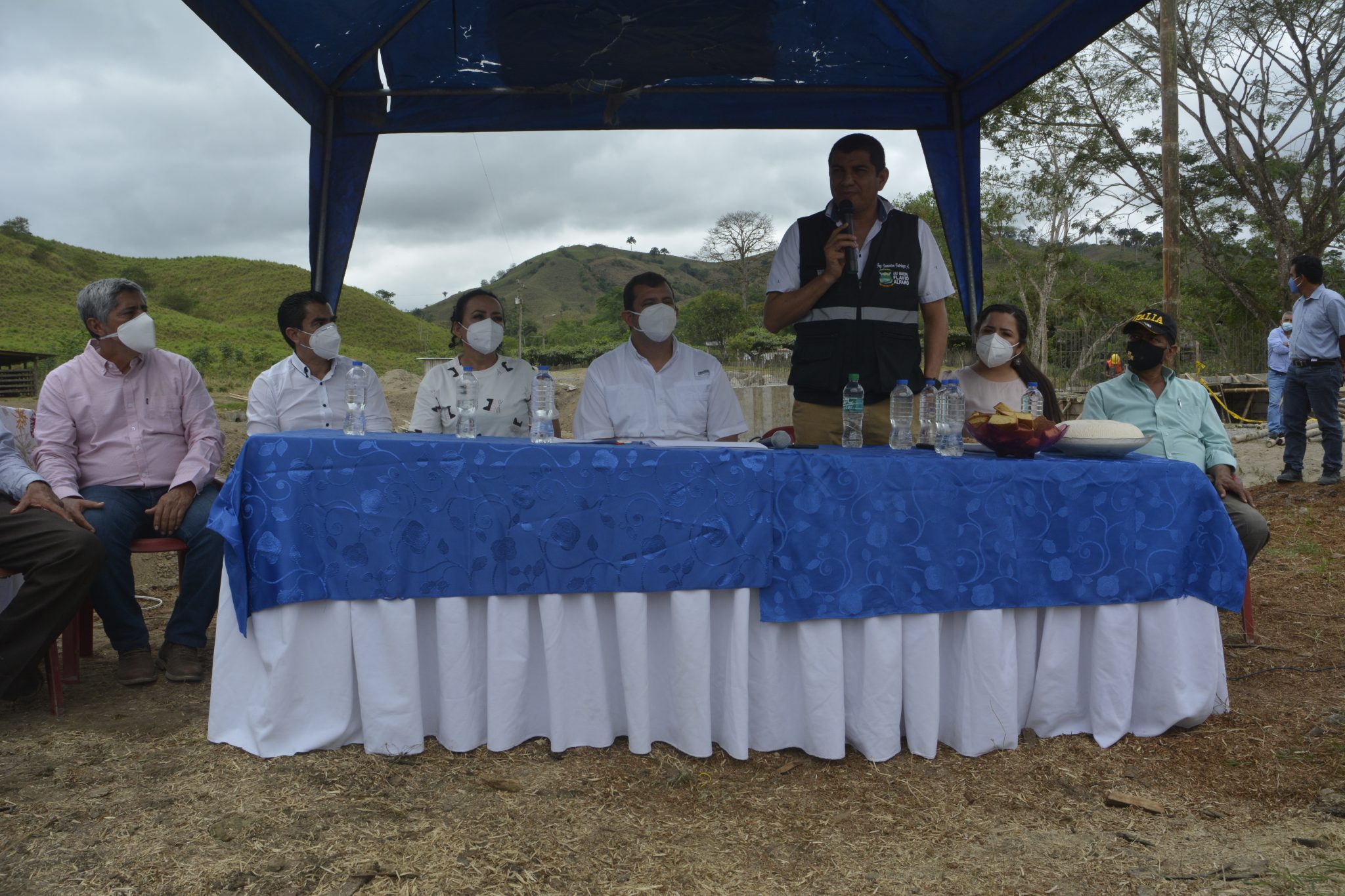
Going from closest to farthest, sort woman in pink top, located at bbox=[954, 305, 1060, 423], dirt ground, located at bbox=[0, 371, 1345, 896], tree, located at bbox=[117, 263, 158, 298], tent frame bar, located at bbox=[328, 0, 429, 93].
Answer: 1. dirt ground, located at bbox=[0, 371, 1345, 896]
2. woman in pink top, located at bbox=[954, 305, 1060, 423]
3. tent frame bar, located at bbox=[328, 0, 429, 93]
4. tree, located at bbox=[117, 263, 158, 298]

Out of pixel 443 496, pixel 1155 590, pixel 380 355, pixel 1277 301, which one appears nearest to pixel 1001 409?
pixel 1155 590

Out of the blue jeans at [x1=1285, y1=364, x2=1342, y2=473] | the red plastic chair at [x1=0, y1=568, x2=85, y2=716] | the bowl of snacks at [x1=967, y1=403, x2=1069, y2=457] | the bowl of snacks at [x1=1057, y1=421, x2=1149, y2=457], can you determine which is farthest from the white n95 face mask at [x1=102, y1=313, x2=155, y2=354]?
the blue jeans at [x1=1285, y1=364, x2=1342, y2=473]

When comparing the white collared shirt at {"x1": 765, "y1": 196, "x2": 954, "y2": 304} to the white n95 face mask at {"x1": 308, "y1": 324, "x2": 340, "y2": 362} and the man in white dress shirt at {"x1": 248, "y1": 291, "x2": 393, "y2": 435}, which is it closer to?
the man in white dress shirt at {"x1": 248, "y1": 291, "x2": 393, "y2": 435}

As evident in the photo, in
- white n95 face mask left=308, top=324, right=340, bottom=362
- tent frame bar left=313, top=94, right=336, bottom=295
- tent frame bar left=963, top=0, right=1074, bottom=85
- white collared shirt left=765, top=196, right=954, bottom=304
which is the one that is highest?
tent frame bar left=963, top=0, right=1074, bottom=85

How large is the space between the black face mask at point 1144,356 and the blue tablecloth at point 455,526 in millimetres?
1922

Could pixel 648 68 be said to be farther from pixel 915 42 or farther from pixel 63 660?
pixel 63 660

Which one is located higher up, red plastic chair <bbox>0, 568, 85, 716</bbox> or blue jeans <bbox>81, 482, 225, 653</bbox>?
blue jeans <bbox>81, 482, 225, 653</bbox>

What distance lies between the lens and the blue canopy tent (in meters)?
3.64

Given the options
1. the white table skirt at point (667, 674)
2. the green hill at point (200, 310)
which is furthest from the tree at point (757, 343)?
the white table skirt at point (667, 674)

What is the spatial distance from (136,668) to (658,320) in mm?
2322

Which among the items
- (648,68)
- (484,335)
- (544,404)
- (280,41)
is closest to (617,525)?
(544,404)

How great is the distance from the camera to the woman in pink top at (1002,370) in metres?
3.26

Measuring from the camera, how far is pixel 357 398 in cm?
286

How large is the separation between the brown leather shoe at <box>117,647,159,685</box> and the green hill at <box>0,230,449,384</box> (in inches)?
900
